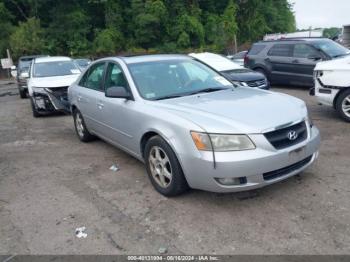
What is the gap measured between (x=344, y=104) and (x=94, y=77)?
15.5ft

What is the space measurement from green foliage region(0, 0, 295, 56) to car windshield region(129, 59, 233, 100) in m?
33.6

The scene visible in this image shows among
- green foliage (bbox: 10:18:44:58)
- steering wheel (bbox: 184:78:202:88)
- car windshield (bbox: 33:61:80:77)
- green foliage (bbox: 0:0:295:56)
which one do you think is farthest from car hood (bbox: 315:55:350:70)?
green foliage (bbox: 10:18:44:58)

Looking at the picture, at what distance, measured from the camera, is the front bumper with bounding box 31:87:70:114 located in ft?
31.5

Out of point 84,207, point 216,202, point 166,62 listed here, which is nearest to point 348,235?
point 216,202

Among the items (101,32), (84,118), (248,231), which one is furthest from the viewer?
(101,32)

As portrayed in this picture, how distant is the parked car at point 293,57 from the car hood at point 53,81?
6.37m

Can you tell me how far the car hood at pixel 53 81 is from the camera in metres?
9.68

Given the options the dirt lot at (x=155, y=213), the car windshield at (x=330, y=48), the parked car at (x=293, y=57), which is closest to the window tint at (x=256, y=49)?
the parked car at (x=293, y=57)

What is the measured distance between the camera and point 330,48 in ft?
36.4

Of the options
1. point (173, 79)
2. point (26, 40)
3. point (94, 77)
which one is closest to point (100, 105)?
point (94, 77)

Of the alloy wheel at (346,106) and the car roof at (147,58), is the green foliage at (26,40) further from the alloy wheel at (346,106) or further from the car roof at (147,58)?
the alloy wheel at (346,106)

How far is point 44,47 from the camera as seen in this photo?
37.1 meters

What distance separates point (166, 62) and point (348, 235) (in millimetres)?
3196

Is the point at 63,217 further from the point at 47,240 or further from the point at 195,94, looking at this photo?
the point at 195,94
